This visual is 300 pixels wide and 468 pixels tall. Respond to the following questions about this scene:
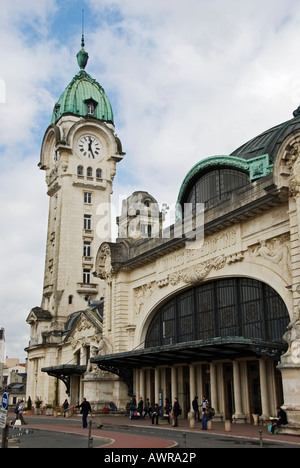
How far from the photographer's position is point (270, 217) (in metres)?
30.2

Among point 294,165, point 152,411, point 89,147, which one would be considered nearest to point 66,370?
point 152,411

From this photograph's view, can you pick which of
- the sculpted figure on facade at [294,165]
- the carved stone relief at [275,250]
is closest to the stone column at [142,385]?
the carved stone relief at [275,250]

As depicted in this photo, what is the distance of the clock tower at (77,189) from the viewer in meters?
64.6

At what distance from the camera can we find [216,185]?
138 ft

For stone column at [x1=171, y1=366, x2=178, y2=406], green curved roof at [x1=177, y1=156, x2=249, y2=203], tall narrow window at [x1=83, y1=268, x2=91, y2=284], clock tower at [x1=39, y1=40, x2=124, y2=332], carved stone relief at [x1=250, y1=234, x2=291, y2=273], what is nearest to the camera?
carved stone relief at [x1=250, y1=234, x2=291, y2=273]

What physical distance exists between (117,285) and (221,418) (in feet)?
51.7

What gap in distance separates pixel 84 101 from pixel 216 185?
35933 mm

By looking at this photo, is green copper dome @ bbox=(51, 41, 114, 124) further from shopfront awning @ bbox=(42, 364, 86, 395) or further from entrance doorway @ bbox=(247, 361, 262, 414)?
entrance doorway @ bbox=(247, 361, 262, 414)

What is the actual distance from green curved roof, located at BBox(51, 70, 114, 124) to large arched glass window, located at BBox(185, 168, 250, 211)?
31.6 m

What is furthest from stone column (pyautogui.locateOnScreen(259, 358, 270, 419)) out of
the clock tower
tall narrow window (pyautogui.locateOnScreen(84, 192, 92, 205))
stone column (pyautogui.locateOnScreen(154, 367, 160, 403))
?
tall narrow window (pyautogui.locateOnScreen(84, 192, 92, 205))

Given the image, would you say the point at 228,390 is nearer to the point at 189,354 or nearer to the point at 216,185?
the point at 189,354

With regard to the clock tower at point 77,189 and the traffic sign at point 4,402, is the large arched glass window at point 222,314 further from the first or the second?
the clock tower at point 77,189

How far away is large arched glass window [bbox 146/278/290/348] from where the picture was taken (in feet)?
99.0
